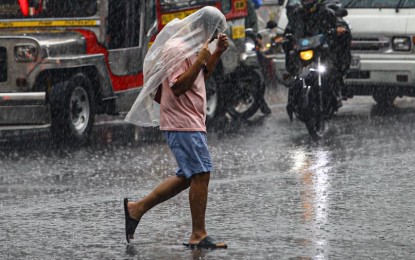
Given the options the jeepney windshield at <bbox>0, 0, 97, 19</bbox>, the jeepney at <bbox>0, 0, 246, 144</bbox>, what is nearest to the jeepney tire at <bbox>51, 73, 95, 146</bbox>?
the jeepney at <bbox>0, 0, 246, 144</bbox>

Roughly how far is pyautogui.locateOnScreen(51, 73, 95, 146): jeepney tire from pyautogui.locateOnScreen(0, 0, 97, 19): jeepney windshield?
3.08 ft

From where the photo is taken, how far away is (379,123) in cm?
1662

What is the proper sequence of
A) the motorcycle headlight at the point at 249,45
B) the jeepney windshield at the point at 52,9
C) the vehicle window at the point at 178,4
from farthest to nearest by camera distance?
1. the motorcycle headlight at the point at 249,45
2. the vehicle window at the point at 178,4
3. the jeepney windshield at the point at 52,9

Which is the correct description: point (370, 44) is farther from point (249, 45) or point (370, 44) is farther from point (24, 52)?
point (24, 52)

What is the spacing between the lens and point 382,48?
17.5 metres

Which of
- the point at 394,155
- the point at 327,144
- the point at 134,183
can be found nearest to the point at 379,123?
the point at 327,144

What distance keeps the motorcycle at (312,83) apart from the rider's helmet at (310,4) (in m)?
0.31

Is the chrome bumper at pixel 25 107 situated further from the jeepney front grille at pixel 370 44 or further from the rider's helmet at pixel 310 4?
the jeepney front grille at pixel 370 44

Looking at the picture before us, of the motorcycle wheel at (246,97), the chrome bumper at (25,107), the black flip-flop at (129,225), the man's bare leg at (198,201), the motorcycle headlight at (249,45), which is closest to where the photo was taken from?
the man's bare leg at (198,201)

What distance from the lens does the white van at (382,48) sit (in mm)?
17312

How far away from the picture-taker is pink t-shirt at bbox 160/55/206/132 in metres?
8.42

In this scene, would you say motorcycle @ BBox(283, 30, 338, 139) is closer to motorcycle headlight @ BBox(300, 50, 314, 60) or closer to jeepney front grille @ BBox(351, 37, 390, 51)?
motorcycle headlight @ BBox(300, 50, 314, 60)

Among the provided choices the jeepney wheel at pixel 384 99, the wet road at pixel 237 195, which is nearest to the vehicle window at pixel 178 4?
Result: the wet road at pixel 237 195

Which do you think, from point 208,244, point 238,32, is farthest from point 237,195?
point 238,32
